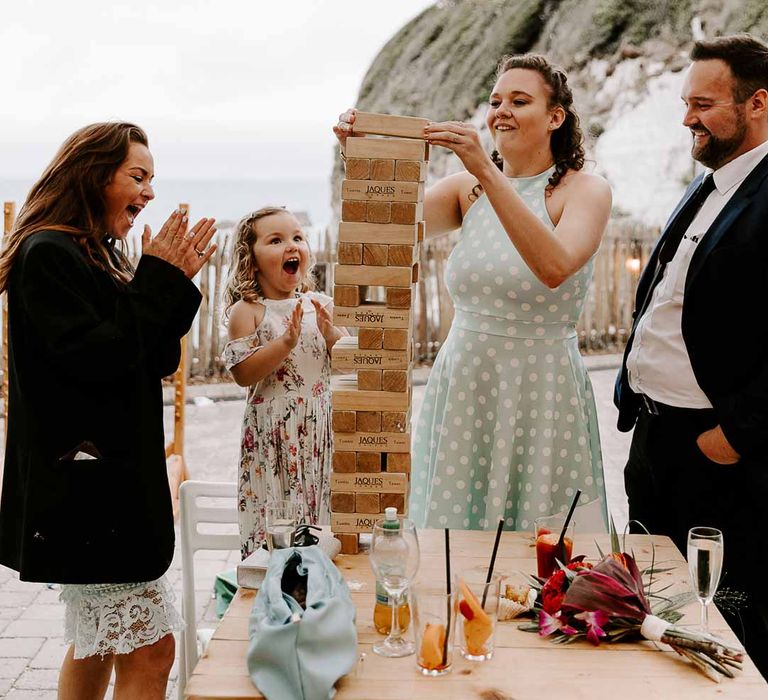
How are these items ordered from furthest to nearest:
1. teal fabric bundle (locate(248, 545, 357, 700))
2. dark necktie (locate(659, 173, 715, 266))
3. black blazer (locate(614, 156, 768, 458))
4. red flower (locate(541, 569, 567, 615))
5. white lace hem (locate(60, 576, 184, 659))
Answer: dark necktie (locate(659, 173, 715, 266))
black blazer (locate(614, 156, 768, 458))
white lace hem (locate(60, 576, 184, 659))
red flower (locate(541, 569, 567, 615))
teal fabric bundle (locate(248, 545, 357, 700))

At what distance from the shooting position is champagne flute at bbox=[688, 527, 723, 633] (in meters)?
1.75

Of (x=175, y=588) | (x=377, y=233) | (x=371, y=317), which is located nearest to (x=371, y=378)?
(x=371, y=317)

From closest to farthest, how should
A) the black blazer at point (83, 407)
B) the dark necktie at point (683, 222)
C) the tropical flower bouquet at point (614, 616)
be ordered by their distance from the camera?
the tropical flower bouquet at point (614, 616), the black blazer at point (83, 407), the dark necktie at point (683, 222)

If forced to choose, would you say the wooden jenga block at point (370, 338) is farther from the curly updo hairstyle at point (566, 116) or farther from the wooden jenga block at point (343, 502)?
the curly updo hairstyle at point (566, 116)

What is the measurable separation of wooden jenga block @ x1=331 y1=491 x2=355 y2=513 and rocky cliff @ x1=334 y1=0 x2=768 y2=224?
11.1 metres

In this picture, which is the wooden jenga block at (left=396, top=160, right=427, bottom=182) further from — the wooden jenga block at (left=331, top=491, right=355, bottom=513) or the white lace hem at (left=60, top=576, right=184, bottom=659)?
the white lace hem at (left=60, top=576, right=184, bottom=659)

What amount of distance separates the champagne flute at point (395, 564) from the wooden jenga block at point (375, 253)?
0.68m

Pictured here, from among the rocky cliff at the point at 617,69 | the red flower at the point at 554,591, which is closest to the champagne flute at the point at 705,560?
the red flower at the point at 554,591

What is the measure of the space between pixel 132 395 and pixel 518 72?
1424mm

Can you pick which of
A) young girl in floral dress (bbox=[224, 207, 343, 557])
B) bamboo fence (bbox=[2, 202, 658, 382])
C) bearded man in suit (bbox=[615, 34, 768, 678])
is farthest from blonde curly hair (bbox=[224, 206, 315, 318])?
bamboo fence (bbox=[2, 202, 658, 382])

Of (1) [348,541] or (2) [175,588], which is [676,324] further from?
(2) [175,588]

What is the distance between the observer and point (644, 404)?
2.63 meters

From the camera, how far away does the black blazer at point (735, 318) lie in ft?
7.73

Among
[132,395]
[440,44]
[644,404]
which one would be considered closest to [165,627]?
[132,395]
